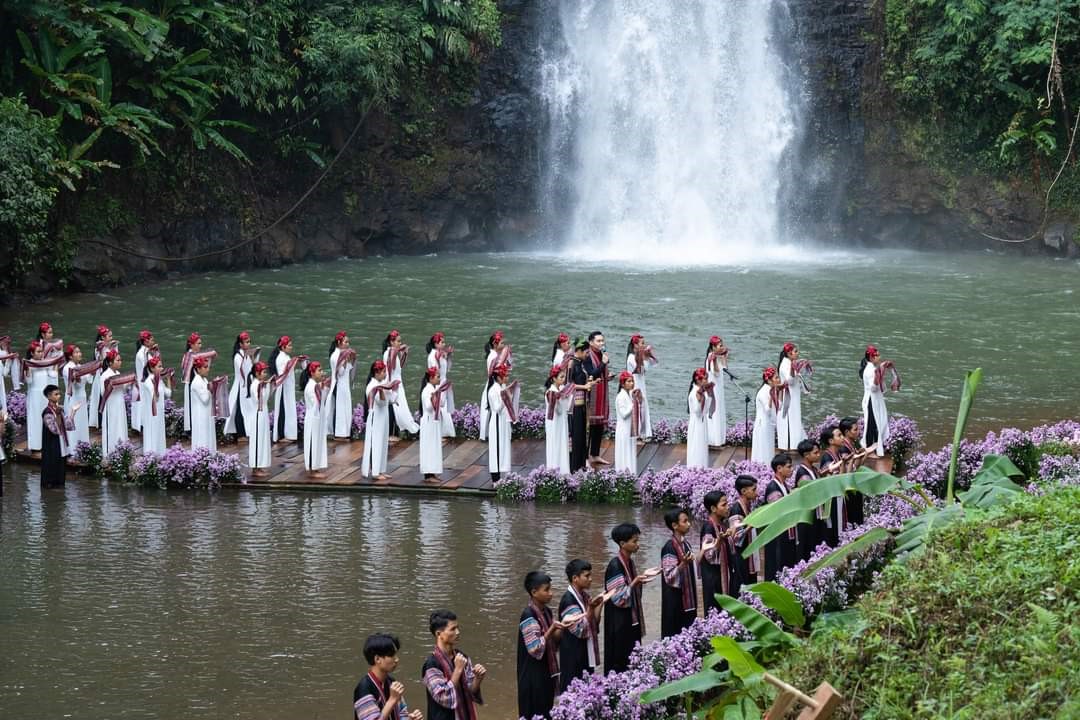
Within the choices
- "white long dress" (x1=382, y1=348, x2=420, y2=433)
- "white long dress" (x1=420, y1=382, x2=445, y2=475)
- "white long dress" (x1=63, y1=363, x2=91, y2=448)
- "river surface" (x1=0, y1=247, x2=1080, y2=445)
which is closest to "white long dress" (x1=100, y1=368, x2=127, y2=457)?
"white long dress" (x1=63, y1=363, x2=91, y2=448)

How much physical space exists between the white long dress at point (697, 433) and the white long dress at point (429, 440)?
2843 mm

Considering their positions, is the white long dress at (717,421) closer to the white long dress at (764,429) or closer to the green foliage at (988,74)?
the white long dress at (764,429)

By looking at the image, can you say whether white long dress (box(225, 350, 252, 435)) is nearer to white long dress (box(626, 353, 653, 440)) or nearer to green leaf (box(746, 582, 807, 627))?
white long dress (box(626, 353, 653, 440))

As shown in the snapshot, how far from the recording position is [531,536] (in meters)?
13.9

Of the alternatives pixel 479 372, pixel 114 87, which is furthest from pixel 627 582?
pixel 114 87

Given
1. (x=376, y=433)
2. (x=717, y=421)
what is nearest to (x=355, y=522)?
(x=376, y=433)

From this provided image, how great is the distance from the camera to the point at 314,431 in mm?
15961

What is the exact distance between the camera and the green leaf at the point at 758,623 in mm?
8875

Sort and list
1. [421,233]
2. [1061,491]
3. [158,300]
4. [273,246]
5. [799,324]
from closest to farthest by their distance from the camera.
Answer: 1. [1061,491]
2. [799,324]
3. [158,300]
4. [273,246]
5. [421,233]

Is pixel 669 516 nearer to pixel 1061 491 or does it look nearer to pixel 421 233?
pixel 1061 491

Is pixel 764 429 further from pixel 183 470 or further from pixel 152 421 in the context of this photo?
pixel 152 421

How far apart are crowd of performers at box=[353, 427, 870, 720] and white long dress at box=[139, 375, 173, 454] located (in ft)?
24.2

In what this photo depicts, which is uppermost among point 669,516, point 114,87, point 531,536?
point 114,87

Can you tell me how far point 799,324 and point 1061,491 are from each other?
15994mm
